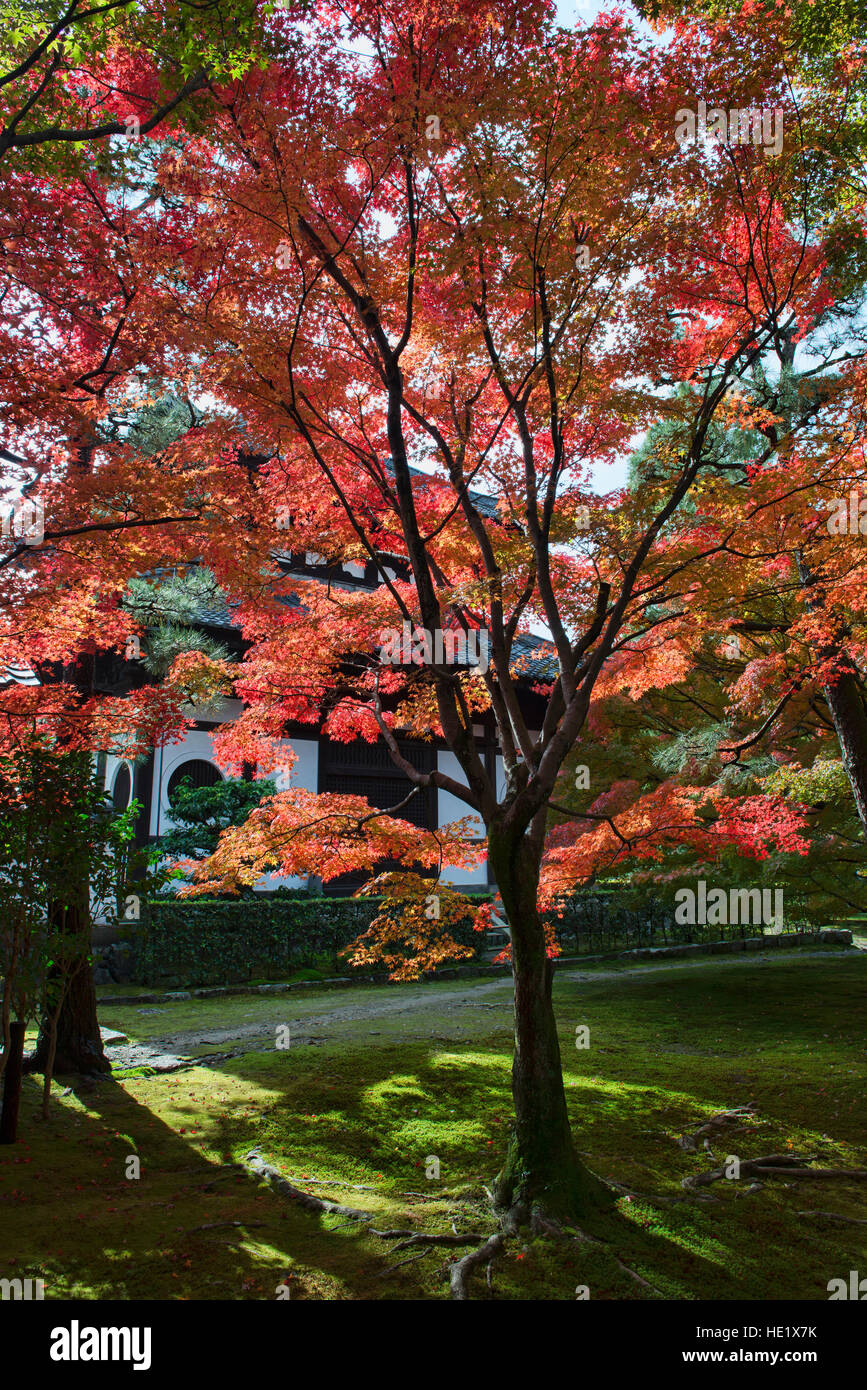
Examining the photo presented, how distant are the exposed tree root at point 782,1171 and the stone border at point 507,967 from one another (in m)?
7.50

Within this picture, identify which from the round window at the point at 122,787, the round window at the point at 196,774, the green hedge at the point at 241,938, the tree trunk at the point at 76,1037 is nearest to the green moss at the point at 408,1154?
the tree trunk at the point at 76,1037

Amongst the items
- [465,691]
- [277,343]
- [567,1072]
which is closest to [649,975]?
[567,1072]

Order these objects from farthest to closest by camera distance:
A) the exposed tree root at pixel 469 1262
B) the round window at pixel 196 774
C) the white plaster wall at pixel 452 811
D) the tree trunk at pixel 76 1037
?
the white plaster wall at pixel 452 811
the round window at pixel 196 774
the tree trunk at pixel 76 1037
the exposed tree root at pixel 469 1262

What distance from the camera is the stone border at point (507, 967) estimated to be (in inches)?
445

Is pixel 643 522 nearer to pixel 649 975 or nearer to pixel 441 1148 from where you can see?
pixel 441 1148

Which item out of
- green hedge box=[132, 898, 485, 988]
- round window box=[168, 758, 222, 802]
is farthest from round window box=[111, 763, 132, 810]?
green hedge box=[132, 898, 485, 988]

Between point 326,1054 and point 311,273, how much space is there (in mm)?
6595

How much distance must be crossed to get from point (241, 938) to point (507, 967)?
194 inches

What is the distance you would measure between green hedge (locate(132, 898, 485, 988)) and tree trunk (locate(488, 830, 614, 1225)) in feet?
27.6

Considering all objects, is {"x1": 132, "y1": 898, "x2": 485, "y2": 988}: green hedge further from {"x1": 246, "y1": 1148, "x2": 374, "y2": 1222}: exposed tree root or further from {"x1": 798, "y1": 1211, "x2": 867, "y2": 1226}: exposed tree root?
{"x1": 798, "y1": 1211, "x2": 867, "y2": 1226}: exposed tree root

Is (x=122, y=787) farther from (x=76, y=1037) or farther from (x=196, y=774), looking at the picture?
(x=76, y=1037)

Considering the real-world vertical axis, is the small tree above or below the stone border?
above

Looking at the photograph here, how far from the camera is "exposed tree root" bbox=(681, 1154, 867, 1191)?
4.76m

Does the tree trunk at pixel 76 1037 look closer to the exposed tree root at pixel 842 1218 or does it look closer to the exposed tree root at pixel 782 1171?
the exposed tree root at pixel 782 1171
